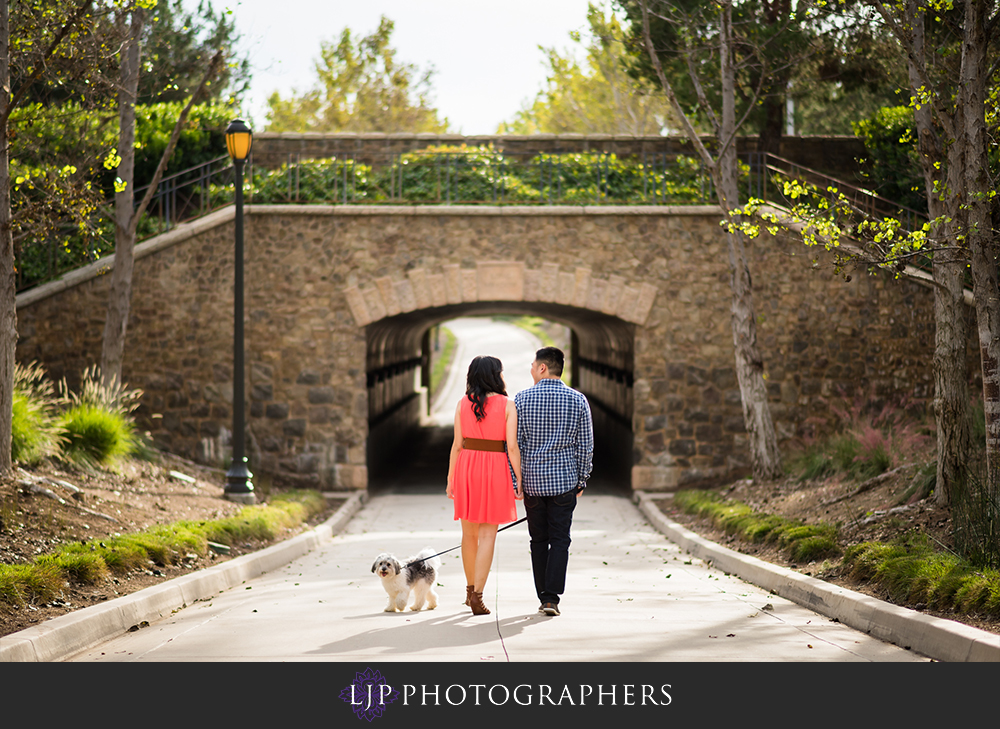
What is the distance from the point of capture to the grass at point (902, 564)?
569 cm

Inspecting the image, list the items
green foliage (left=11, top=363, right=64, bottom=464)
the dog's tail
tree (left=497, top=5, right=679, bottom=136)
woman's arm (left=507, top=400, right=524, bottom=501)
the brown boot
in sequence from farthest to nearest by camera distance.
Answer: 1. tree (left=497, top=5, right=679, bottom=136)
2. green foliage (left=11, top=363, right=64, bottom=464)
3. the dog's tail
4. the brown boot
5. woman's arm (left=507, top=400, right=524, bottom=501)

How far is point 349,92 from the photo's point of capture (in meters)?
33.2

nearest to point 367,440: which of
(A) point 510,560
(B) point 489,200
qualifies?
(B) point 489,200

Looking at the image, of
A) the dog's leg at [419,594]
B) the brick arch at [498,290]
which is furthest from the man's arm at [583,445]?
the brick arch at [498,290]

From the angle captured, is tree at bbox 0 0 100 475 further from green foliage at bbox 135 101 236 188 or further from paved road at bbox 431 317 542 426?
paved road at bbox 431 317 542 426

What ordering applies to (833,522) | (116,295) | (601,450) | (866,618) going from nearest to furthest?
(866,618) → (833,522) → (116,295) → (601,450)

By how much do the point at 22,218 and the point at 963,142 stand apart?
8066 millimetres

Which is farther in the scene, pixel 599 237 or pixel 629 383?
pixel 629 383

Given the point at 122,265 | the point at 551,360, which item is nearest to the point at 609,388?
the point at 122,265

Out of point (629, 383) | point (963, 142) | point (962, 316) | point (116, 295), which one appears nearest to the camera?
point (963, 142)

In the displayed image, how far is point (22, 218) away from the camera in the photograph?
8.93m

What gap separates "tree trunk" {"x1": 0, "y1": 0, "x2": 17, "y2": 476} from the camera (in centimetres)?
852

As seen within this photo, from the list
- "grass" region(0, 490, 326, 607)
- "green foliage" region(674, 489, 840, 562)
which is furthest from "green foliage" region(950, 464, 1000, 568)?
"grass" region(0, 490, 326, 607)

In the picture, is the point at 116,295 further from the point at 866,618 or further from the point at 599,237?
the point at 866,618
